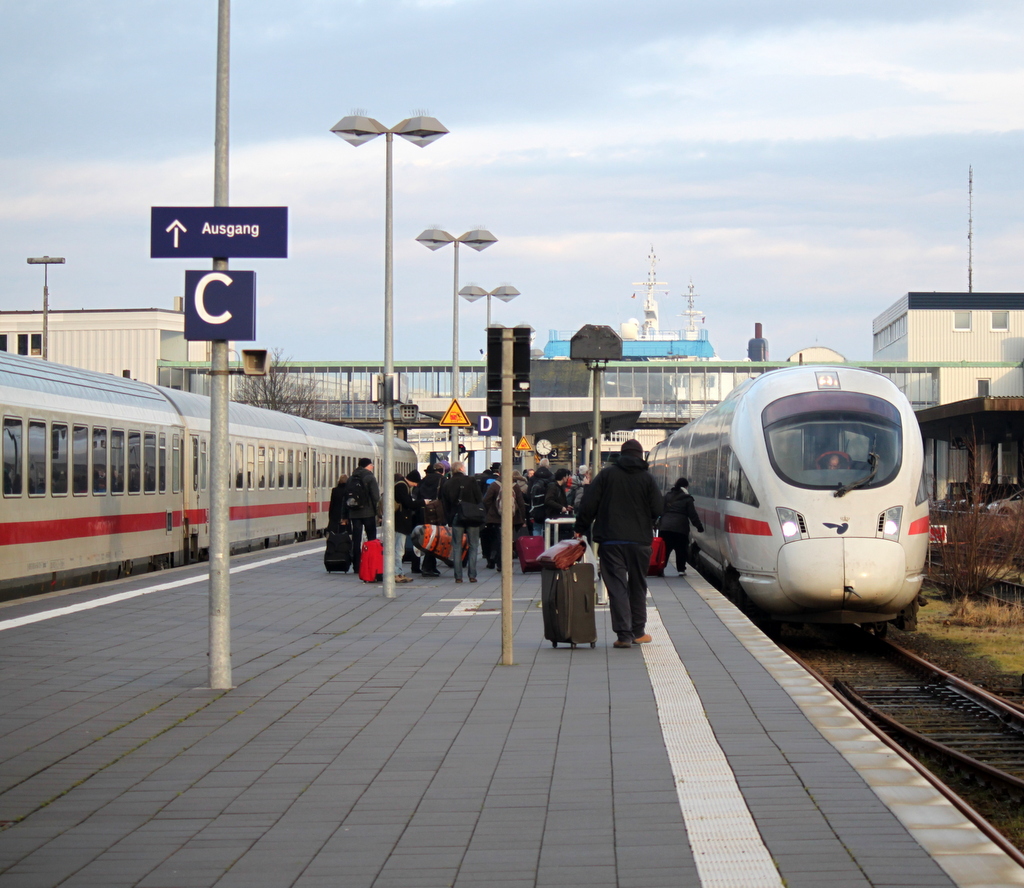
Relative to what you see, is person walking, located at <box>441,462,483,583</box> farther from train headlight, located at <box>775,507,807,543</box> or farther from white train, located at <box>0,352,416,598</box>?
train headlight, located at <box>775,507,807,543</box>

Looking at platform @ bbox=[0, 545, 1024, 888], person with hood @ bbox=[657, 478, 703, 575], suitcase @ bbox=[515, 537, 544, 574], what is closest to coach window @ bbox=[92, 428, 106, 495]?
suitcase @ bbox=[515, 537, 544, 574]

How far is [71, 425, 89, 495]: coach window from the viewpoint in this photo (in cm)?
1830

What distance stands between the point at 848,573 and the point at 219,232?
7333mm

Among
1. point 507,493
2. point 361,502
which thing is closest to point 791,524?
point 507,493

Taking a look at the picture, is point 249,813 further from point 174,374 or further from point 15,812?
point 174,374

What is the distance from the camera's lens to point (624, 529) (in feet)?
37.6

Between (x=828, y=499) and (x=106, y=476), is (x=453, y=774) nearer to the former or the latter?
(x=828, y=499)

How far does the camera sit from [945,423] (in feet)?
131

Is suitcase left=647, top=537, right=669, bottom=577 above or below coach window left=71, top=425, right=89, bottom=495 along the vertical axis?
below

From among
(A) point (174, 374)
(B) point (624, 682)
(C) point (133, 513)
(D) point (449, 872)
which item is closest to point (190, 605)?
(C) point (133, 513)

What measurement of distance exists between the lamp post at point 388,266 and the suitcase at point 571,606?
5.54m

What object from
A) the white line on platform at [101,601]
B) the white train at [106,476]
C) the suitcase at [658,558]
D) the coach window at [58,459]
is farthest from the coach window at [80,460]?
the suitcase at [658,558]

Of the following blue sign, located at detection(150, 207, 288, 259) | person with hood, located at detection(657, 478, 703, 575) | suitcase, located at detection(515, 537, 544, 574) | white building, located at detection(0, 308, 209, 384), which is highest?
white building, located at detection(0, 308, 209, 384)

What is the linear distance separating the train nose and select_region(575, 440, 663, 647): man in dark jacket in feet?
8.03
